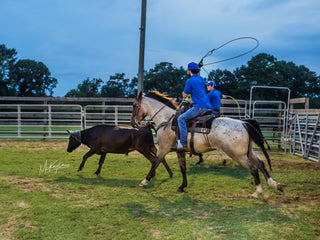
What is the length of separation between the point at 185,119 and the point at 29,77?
44.8 meters

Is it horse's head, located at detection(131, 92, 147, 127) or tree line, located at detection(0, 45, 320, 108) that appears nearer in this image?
horse's head, located at detection(131, 92, 147, 127)

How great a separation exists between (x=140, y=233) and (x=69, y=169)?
4559 millimetres

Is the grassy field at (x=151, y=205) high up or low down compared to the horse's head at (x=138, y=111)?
down

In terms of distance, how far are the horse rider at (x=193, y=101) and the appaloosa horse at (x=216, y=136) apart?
0.28m

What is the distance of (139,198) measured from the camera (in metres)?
5.20

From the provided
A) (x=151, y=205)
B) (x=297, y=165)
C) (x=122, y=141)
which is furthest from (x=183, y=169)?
(x=297, y=165)

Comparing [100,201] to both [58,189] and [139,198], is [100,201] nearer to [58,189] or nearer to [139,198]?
[139,198]

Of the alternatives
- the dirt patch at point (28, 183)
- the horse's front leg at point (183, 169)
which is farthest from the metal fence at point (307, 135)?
the dirt patch at point (28, 183)

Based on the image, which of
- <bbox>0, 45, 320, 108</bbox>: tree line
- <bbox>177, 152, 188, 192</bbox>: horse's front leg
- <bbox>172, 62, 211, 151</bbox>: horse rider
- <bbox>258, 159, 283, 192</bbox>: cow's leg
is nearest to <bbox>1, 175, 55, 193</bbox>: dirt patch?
<bbox>177, 152, 188, 192</bbox>: horse's front leg

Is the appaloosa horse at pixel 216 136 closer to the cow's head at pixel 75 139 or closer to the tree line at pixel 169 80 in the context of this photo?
the cow's head at pixel 75 139

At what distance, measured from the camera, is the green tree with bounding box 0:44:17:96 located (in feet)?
129

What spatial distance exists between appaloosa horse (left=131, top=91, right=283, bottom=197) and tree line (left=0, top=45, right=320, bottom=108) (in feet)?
115

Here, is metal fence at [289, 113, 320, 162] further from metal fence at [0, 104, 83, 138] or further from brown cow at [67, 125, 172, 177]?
metal fence at [0, 104, 83, 138]

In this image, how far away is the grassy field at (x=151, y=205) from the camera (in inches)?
148
